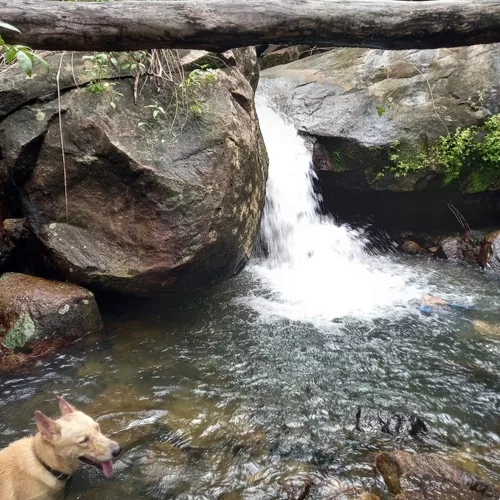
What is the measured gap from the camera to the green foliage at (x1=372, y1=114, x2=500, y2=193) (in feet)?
27.1

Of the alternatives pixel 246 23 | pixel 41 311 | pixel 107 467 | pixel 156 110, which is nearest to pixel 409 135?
pixel 156 110

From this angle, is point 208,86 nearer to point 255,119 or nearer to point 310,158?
point 255,119

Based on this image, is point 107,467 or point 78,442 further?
point 107,467

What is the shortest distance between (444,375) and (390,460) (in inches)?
69.2

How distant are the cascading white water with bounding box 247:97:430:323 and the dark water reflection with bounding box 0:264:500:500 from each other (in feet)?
1.68

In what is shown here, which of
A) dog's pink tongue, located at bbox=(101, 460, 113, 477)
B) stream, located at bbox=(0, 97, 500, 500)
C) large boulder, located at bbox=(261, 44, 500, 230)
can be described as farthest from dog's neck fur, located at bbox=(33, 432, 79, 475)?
large boulder, located at bbox=(261, 44, 500, 230)

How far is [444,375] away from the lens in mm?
4781

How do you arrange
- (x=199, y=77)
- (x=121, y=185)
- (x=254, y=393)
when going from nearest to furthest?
(x=254, y=393) → (x=121, y=185) → (x=199, y=77)

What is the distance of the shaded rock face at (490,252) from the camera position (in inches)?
316

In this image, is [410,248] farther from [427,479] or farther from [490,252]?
[427,479]

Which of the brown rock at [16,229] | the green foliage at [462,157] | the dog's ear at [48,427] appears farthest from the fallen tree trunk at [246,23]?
the green foliage at [462,157]

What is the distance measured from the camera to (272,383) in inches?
181

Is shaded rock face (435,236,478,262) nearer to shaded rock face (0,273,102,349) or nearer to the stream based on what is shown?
the stream

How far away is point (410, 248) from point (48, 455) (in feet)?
26.3
